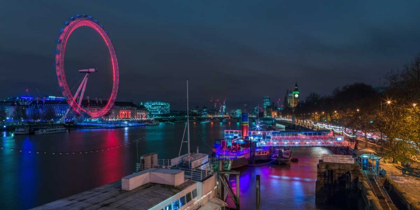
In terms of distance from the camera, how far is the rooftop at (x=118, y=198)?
11.7 meters

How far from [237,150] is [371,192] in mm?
22711

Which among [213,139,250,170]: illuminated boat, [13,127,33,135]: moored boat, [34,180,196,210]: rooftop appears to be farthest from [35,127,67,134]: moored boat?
[34,180,196,210]: rooftop

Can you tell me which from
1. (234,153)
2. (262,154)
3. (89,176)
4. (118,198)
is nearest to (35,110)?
(89,176)

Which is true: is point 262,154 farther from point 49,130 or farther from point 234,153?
point 49,130

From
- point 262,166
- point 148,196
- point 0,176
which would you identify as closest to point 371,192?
point 148,196

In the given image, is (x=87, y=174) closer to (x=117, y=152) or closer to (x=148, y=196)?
(x=117, y=152)

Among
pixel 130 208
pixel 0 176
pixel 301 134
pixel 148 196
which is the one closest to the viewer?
pixel 130 208

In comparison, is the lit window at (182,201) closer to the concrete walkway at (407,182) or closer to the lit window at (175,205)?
the lit window at (175,205)

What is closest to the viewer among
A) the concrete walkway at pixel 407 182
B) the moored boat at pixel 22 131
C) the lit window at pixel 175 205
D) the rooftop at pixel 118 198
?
the rooftop at pixel 118 198

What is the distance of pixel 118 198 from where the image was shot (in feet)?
41.4

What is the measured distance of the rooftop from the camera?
11.7 metres

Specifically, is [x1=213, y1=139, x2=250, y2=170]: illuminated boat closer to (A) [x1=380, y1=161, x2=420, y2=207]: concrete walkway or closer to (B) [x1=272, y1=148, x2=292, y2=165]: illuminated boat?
(B) [x1=272, y1=148, x2=292, y2=165]: illuminated boat

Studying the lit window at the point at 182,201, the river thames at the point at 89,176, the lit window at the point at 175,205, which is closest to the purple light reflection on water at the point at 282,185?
the river thames at the point at 89,176

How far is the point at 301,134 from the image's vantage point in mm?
48281
